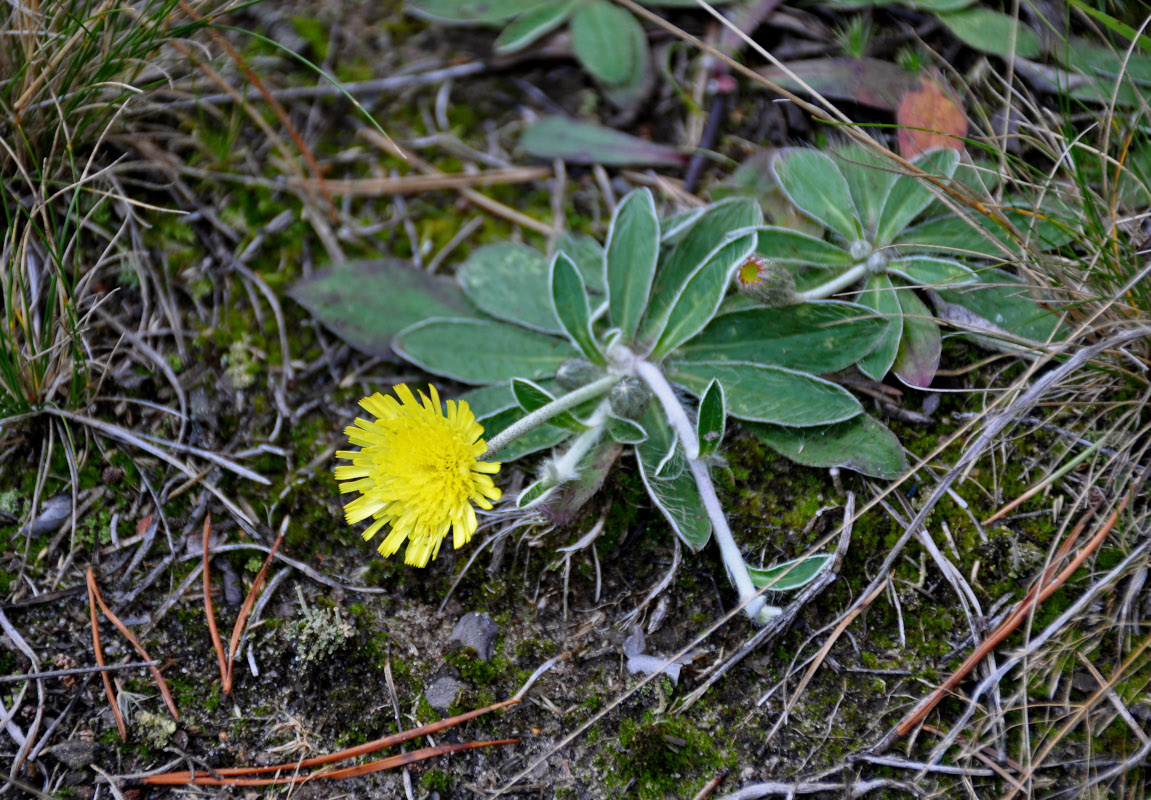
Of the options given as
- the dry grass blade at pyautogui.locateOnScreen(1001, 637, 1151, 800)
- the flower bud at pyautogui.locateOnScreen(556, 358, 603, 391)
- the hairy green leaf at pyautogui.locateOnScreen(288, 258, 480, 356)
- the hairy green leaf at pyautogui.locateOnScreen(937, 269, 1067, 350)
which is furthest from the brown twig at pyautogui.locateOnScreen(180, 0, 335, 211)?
the dry grass blade at pyautogui.locateOnScreen(1001, 637, 1151, 800)

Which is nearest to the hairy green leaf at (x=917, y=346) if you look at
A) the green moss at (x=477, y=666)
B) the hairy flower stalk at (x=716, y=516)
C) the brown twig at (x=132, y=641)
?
the hairy flower stalk at (x=716, y=516)

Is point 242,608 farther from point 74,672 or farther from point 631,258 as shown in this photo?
point 631,258

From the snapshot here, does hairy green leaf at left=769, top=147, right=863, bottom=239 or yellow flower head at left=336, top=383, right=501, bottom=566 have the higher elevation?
hairy green leaf at left=769, top=147, right=863, bottom=239

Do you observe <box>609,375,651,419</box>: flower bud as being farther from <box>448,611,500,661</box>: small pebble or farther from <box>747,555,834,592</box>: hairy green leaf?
<box>448,611,500,661</box>: small pebble

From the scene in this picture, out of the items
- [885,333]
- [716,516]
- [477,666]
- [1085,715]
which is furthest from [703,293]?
[1085,715]

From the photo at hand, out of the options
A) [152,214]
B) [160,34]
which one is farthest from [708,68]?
[152,214]

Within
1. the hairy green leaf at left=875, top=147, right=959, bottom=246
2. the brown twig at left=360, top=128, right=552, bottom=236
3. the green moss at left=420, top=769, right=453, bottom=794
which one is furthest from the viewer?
the brown twig at left=360, top=128, right=552, bottom=236
